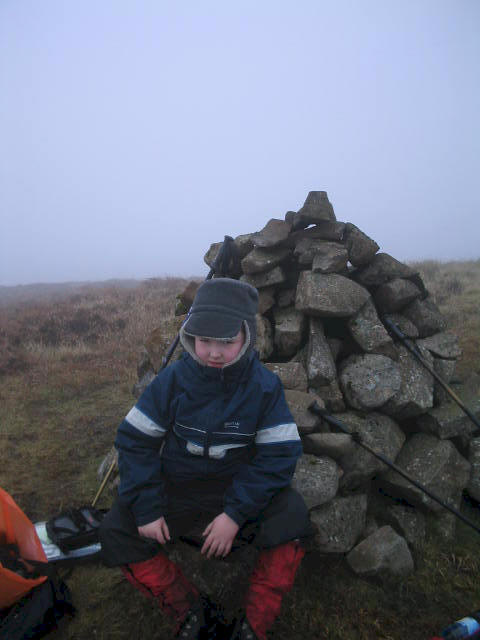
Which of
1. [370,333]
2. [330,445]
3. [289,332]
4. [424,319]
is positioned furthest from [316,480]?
[424,319]

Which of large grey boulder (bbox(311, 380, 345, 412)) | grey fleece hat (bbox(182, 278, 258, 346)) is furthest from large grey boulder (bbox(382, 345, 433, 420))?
grey fleece hat (bbox(182, 278, 258, 346))

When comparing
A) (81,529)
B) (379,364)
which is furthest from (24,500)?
(379,364)

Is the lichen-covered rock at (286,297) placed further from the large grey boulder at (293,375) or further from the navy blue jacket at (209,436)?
the navy blue jacket at (209,436)

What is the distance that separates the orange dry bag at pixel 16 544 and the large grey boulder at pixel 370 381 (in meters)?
3.14

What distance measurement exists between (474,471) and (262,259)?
10.9ft

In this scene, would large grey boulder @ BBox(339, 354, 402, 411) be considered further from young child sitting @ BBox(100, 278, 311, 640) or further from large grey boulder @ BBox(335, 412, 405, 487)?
young child sitting @ BBox(100, 278, 311, 640)

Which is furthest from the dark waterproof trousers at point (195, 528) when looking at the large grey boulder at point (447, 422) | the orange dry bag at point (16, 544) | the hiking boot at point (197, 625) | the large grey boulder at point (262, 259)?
the large grey boulder at point (262, 259)

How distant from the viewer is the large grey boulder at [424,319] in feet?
16.0

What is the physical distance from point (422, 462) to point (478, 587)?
3.58 ft

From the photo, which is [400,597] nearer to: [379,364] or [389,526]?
[389,526]

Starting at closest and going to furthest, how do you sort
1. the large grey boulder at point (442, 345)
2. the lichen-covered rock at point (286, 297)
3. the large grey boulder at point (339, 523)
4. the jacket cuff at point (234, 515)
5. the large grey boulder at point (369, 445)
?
the jacket cuff at point (234, 515) < the large grey boulder at point (339, 523) < the large grey boulder at point (369, 445) < the large grey boulder at point (442, 345) < the lichen-covered rock at point (286, 297)

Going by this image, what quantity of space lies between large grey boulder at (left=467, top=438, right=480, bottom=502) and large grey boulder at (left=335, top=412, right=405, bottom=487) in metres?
0.80

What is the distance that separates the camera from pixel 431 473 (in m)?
3.91

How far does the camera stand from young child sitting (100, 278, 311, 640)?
2.45m
